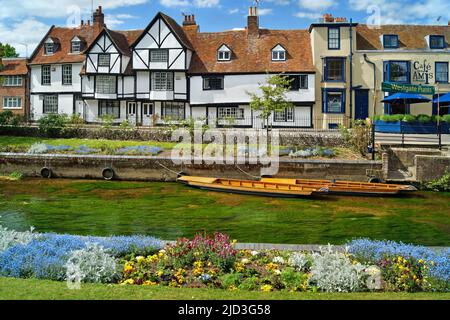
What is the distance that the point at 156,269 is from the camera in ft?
29.0

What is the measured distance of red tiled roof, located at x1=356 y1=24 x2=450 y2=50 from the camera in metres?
40.7

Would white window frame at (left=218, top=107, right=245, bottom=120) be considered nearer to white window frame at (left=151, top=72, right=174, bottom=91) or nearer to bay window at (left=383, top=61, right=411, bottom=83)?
white window frame at (left=151, top=72, right=174, bottom=91)

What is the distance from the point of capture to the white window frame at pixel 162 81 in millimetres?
41688

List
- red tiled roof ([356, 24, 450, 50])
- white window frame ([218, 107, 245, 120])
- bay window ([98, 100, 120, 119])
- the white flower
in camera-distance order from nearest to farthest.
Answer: the white flower < white window frame ([218, 107, 245, 120]) < red tiled roof ([356, 24, 450, 50]) < bay window ([98, 100, 120, 119])

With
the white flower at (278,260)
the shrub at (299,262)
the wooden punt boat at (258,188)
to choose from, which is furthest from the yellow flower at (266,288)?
the wooden punt boat at (258,188)

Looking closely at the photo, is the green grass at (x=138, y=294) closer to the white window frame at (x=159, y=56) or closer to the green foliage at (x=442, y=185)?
the green foliage at (x=442, y=185)

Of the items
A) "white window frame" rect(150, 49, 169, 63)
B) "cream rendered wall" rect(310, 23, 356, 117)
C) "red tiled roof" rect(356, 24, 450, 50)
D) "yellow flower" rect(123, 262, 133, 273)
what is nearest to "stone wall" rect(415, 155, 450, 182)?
"cream rendered wall" rect(310, 23, 356, 117)

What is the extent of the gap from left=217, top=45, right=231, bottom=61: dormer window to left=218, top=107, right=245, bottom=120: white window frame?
15.1 feet

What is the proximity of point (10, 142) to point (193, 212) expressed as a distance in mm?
20520

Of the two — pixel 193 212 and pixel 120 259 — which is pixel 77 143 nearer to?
pixel 193 212

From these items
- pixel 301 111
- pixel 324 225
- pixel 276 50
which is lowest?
pixel 324 225

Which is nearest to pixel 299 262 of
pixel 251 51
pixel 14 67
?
pixel 251 51

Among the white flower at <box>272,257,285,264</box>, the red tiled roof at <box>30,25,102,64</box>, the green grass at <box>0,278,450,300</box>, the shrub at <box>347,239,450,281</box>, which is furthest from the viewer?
the red tiled roof at <box>30,25,102,64</box>
